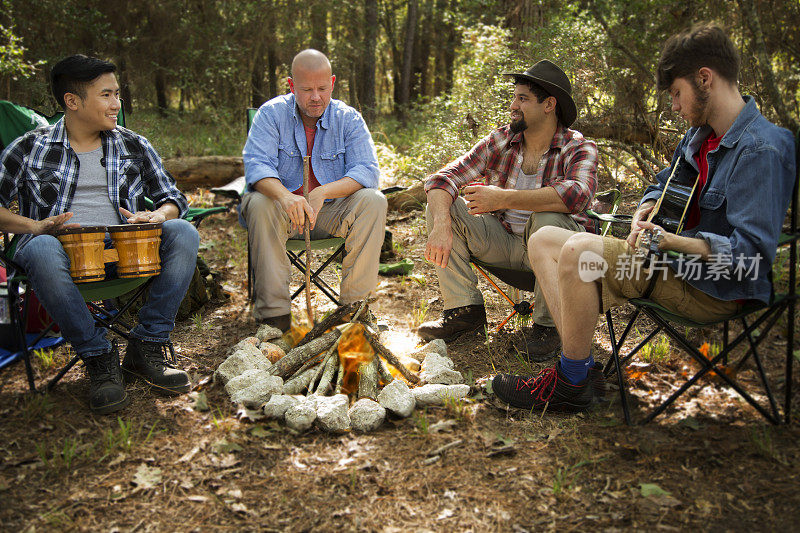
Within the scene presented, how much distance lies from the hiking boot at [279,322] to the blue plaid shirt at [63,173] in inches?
29.8

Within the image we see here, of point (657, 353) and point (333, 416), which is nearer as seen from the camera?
point (333, 416)

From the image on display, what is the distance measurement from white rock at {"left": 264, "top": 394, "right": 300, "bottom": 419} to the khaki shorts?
1.39 metres

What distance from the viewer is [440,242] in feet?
10.8

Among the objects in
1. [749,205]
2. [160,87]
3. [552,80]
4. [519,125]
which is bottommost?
[749,205]

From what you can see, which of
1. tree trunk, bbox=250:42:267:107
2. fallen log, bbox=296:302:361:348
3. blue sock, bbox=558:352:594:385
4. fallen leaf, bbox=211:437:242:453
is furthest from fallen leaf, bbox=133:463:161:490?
tree trunk, bbox=250:42:267:107

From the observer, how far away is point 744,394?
90.0 inches

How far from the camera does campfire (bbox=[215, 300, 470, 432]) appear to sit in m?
2.52

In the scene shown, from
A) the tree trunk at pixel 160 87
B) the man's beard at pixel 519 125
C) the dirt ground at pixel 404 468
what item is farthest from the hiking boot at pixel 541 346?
the tree trunk at pixel 160 87

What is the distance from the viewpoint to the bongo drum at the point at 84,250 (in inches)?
103

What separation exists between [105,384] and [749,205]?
2.70 meters

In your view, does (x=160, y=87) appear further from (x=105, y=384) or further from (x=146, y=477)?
(x=146, y=477)

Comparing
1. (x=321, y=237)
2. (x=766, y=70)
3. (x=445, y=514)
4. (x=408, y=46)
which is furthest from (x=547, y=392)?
(x=408, y=46)

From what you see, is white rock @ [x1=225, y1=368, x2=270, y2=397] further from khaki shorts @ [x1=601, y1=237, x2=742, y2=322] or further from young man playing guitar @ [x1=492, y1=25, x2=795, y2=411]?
khaki shorts @ [x1=601, y1=237, x2=742, y2=322]

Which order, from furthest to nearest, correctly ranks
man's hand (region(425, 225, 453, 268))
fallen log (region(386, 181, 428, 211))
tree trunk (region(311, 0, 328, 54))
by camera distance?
tree trunk (region(311, 0, 328, 54)) → fallen log (region(386, 181, 428, 211)) → man's hand (region(425, 225, 453, 268))
